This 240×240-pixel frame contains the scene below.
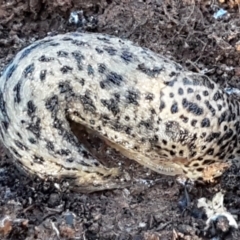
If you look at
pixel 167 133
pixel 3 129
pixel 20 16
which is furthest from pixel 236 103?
pixel 20 16

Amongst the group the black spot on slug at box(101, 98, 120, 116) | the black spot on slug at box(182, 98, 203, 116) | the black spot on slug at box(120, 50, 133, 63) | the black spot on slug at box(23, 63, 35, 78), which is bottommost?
the black spot on slug at box(101, 98, 120, 116)

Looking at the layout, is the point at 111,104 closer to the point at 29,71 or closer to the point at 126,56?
the point at 126,56

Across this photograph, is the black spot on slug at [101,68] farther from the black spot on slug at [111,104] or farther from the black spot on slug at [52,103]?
the black spot on slug at [52,103]

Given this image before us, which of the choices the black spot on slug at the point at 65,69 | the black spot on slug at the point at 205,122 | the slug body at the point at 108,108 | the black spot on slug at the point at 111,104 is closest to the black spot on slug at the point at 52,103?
the slug body at the point at 108,108

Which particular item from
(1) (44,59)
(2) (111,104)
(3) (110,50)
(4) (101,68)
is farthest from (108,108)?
(1) (44,59)

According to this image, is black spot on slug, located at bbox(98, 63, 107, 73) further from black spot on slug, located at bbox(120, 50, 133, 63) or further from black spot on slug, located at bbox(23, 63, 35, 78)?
black spot on slug, located at bbox(23, 63, 35, 78)

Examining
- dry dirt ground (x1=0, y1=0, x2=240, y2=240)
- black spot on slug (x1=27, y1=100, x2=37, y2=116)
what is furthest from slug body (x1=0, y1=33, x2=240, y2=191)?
dry dirt ground (x1=0, y1=0, x2=240, y2=240)

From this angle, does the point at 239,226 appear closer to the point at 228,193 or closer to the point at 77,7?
the point at 228,193
